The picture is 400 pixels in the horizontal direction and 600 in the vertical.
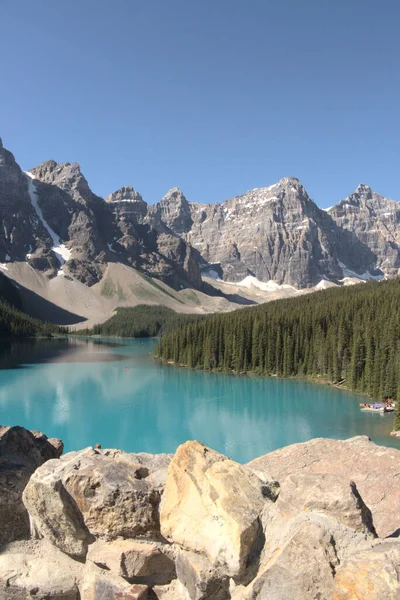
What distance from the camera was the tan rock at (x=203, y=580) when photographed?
4.25 metres

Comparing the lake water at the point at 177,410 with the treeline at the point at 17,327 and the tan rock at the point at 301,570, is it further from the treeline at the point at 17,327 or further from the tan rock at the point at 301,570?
the treeline at the point at 17,327

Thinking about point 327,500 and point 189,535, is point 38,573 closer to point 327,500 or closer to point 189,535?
point 189,535

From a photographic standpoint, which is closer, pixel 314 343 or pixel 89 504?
pixel 89 504

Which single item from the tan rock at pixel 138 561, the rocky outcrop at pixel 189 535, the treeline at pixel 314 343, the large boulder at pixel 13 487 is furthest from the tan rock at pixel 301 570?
the treeline at pixel 314 343

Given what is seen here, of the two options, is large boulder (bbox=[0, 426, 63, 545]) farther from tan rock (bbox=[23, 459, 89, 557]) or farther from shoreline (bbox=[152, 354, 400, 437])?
shoreline (bbox=[152, 354, 400, 437])

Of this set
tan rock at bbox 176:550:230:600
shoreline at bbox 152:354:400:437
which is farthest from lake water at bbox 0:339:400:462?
tan rock at bbox 176:550:230:600

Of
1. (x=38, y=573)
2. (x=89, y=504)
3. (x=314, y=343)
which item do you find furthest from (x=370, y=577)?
(x=314, y=343)

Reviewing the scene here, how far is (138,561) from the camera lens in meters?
4.62

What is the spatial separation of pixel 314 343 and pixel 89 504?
77396mm

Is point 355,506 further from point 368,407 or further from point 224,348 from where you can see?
point 224,348

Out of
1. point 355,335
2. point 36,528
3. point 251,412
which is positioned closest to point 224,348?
point 355,335

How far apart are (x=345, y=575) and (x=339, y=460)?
34.4ft

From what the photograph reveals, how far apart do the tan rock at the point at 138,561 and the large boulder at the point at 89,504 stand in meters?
0.12

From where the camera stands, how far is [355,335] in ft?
230
